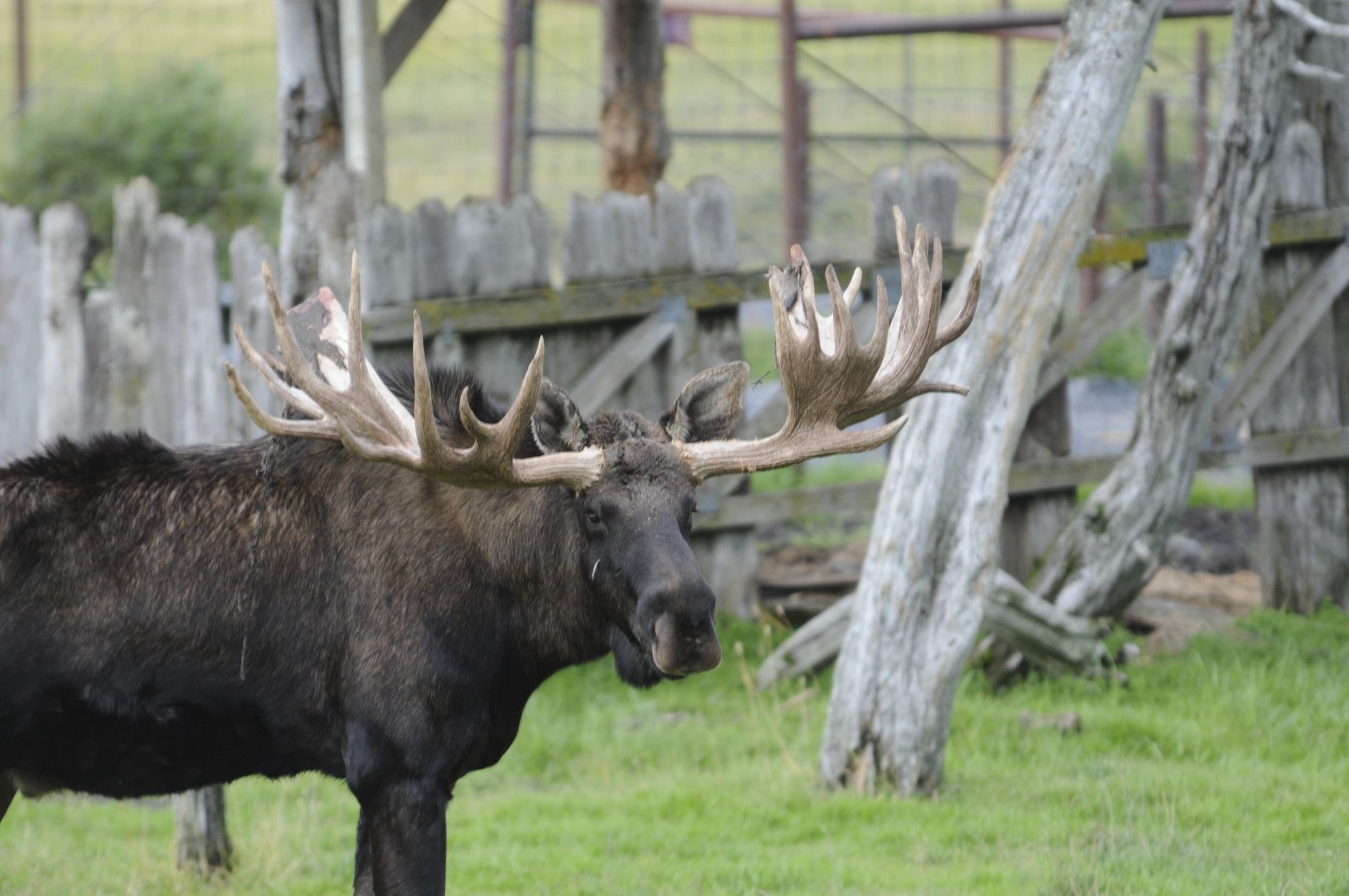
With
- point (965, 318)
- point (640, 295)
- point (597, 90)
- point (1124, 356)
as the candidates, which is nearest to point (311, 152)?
point (640, 295)

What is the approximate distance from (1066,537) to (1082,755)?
55.2 inches

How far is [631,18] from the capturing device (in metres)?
9.18

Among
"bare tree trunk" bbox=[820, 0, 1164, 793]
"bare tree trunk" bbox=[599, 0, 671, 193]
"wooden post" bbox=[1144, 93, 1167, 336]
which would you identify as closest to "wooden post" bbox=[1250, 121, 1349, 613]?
"bare tree trunk" bbox=[820, 0, 1164, 793]

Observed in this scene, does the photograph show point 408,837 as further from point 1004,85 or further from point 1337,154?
point 1004,85

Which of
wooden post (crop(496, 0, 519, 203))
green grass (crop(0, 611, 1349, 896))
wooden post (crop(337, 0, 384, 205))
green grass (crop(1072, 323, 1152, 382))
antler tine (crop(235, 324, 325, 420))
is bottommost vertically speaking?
green grass (crop(0, 611, 1349, 896))

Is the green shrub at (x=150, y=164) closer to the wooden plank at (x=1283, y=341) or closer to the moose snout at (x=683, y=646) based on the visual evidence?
the wooden plank at (x=1283, y=341)

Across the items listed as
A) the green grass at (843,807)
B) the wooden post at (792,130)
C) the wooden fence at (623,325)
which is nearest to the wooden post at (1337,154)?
the wooden fence at (623,325)

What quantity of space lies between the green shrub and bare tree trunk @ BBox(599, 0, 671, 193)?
4899 millimetres

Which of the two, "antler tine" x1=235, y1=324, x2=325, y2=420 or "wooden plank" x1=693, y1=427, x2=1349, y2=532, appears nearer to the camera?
"antler tine" x1=235, y1=324, x2=325, y2=420

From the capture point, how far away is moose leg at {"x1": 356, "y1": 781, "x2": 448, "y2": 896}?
175 inches

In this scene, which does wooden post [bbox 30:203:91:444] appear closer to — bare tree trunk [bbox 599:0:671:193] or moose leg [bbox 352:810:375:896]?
bare tree trunk [bbox 599:0:671:193]

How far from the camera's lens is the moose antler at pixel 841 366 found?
14.9 ft

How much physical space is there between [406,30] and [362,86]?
852mm

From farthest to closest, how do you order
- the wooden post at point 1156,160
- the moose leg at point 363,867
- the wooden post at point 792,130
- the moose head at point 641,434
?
the wooden post at point 1156,160 → the wooden post at point 792,130 → the moose leg at point 363,867 → the moose head at point 641,434
